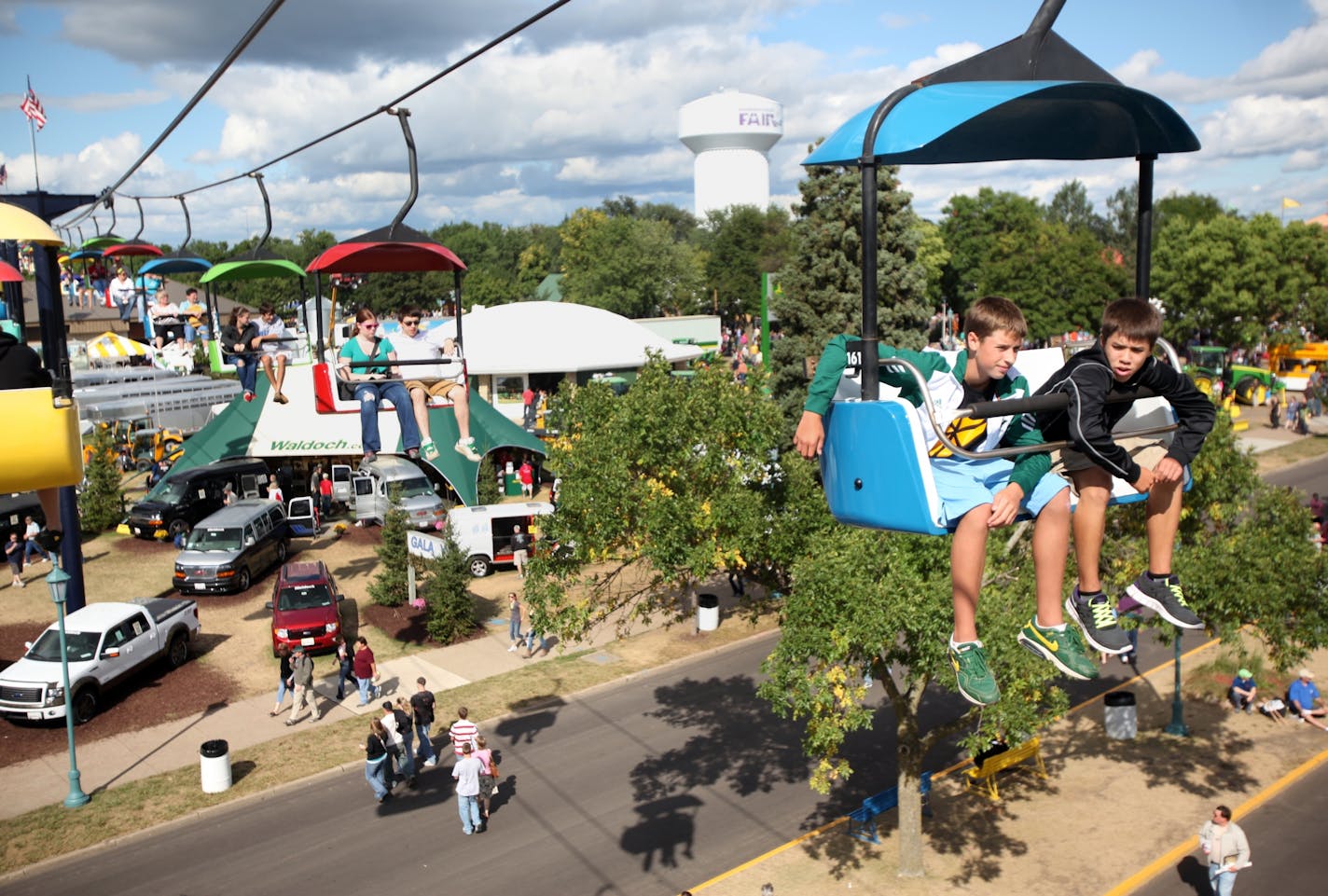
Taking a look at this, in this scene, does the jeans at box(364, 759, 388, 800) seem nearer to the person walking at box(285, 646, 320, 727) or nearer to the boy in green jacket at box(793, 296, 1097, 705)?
the person walking at box(285, 646, 320, 727)

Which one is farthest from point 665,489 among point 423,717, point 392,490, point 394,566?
point 392,490

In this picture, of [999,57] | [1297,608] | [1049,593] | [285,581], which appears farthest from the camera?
[285,581]

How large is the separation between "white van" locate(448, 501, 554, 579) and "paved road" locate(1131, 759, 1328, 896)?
17.2 m

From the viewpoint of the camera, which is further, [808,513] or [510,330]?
[510,330]

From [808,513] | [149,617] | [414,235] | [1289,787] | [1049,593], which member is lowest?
[1289,787]

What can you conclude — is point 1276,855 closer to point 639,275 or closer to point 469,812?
point 469,812

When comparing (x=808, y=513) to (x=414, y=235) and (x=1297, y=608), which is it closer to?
(x=414, y=235)

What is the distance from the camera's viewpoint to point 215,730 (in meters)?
19.7

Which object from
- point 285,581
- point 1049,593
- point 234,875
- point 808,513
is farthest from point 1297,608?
point 285,581

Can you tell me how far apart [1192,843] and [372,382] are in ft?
43.2

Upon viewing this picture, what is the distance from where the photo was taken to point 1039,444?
15.4 feet

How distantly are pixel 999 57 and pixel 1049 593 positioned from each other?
246 cm

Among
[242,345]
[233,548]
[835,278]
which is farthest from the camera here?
[835,278]

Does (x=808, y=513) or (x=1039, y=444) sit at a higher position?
(x=1039, y=444)
